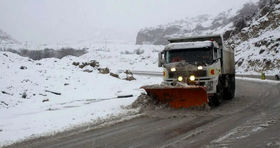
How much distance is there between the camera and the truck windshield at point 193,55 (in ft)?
36.4

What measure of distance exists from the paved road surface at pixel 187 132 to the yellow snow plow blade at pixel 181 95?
57 cm

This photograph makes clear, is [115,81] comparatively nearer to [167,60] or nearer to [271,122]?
[167,60]

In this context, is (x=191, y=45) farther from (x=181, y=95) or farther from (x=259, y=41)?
(x=259, y=41)

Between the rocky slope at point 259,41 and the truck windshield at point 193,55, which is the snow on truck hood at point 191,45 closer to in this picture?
the truck windshield at point 193,55

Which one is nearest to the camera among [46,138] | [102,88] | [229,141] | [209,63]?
[229,141]

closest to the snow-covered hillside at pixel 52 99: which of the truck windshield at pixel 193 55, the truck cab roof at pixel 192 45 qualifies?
the truck windshield at pixel 193 55

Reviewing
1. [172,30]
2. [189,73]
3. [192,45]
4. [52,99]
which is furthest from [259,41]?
[172,30]

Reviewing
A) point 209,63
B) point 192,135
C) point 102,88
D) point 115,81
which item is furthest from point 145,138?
point 115,81

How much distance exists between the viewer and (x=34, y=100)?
15070 mm

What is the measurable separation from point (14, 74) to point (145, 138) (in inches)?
527

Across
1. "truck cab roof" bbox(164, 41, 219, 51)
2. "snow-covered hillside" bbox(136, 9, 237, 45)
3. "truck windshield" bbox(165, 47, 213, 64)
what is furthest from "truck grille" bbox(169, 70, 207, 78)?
"snow-covered hillside" bbox(136, 9, 237, 45)

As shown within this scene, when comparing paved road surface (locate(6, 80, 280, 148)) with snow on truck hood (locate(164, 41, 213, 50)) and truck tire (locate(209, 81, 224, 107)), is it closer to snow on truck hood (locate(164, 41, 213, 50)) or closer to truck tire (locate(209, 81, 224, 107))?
truck tire (locate(209, 81, 224, 107))

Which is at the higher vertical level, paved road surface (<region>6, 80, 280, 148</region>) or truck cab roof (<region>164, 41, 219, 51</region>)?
truck cab roof (<region>164, 41, 219, 51</region>)

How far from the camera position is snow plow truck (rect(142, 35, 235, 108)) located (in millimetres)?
10281
